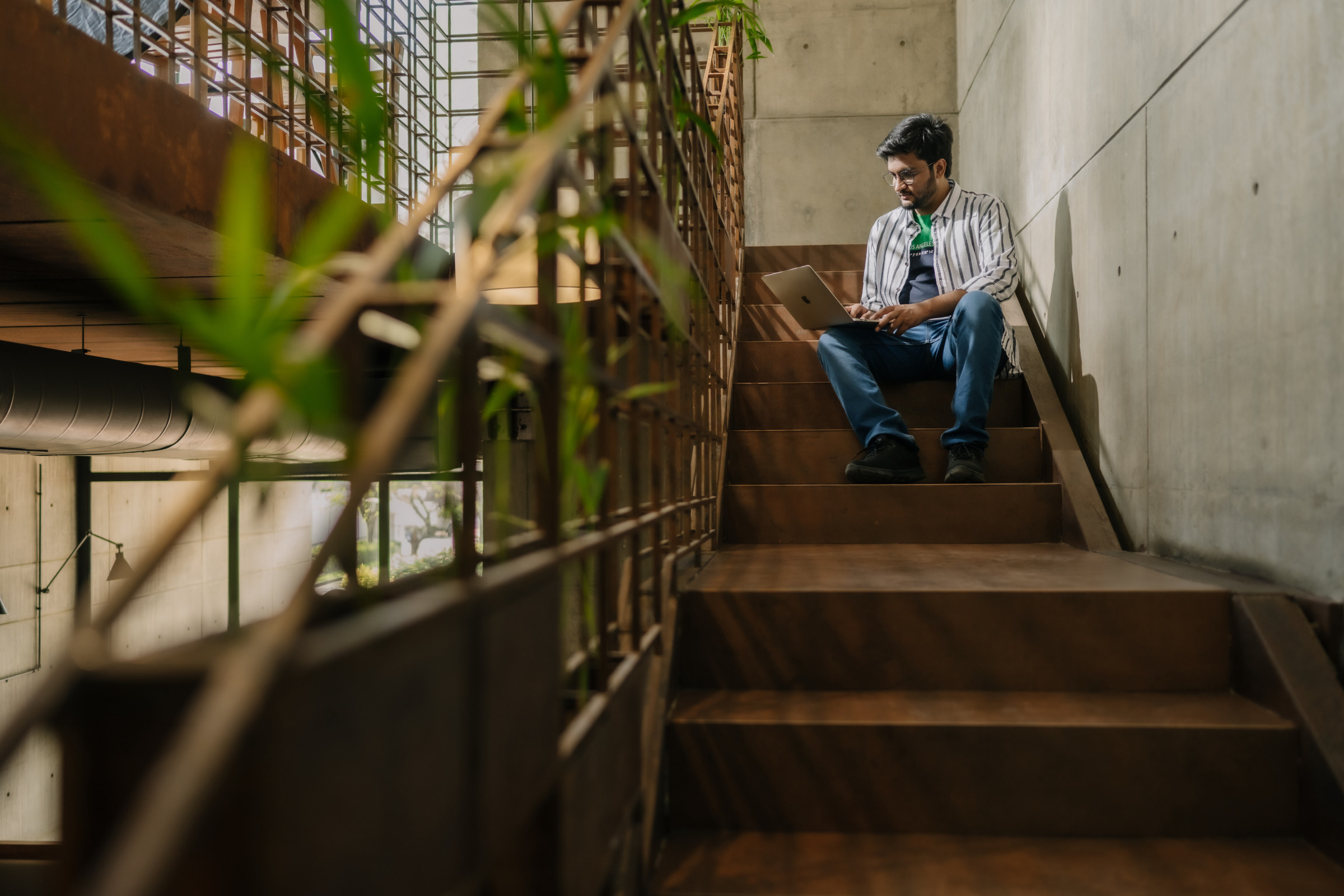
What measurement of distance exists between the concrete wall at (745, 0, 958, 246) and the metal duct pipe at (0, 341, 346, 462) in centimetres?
289

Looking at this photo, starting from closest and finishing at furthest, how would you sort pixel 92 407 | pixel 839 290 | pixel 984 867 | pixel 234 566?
pixel 234 566 → pixel 984 867 → pixel 92 407 → pixel 839 290

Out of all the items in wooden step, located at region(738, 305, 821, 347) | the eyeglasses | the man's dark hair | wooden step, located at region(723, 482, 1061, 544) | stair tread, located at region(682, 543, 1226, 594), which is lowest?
stair tread, located at region(682, 543, 1226, 594)

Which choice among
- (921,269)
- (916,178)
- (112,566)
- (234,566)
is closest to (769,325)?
(921,269)

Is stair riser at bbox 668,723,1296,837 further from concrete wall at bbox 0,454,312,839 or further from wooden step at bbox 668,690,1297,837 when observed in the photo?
concrete wall at bbox 0,454,312,839

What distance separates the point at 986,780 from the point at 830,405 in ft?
5.18

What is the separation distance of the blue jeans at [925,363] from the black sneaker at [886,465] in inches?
0.9

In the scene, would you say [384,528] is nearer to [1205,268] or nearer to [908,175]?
[1205,268]

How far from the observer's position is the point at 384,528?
869 millimetres

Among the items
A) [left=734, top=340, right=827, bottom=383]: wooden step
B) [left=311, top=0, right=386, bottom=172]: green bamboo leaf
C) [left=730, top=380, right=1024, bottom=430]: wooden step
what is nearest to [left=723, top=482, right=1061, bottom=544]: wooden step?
[left=730, top=380, right=1024, bottom=430]: wooden step

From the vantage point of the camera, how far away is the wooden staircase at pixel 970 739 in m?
1.16

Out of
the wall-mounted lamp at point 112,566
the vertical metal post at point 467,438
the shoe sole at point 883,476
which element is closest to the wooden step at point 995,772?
the vertical metal post at point 467,438

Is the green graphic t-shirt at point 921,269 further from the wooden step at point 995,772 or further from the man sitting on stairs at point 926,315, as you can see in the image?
the wooden step at point 995,772

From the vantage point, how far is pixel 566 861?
2.37 ft

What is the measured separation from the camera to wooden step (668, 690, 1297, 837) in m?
1.23
